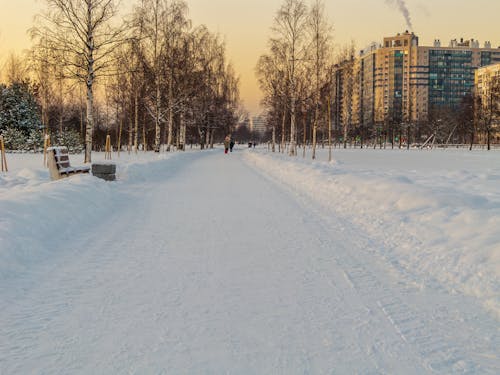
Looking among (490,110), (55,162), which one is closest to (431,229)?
(55,162)

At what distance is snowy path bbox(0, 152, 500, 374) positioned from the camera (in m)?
2.73

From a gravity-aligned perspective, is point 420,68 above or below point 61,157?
above

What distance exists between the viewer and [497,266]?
14.2ft

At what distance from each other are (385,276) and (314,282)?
0.85m

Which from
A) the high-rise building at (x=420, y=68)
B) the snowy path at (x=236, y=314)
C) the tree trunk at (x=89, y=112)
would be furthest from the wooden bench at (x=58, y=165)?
the high-rise building at (x=420, y=68)

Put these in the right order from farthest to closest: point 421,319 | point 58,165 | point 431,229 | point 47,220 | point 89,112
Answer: point 89,112 < point 58,165 < point 47,220 < point 431,229 < point 421,319

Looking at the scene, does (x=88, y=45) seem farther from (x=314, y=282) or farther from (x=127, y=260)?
(x=314, y=282)

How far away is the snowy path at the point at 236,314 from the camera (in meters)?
2.73

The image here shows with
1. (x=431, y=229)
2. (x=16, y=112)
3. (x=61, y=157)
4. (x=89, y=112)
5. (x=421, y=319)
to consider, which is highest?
(x=16, y=112)

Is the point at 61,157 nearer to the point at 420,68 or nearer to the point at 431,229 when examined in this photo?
the point at 431,229

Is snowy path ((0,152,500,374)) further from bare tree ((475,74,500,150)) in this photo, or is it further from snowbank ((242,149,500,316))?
bare tree ((475,74,500,150))

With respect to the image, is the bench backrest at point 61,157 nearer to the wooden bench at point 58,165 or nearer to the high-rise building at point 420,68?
the wooden bench at point 58,165

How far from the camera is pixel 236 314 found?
3.48m

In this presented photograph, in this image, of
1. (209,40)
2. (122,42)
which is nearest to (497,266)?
(122,42)
